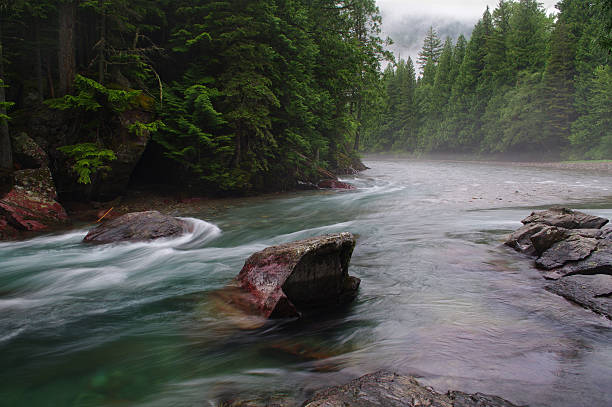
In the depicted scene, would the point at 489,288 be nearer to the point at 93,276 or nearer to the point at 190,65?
the point at 93,276

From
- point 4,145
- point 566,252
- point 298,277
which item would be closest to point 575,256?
point 566,252

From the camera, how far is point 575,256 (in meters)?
5.34

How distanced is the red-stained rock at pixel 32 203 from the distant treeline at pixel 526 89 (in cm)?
2379

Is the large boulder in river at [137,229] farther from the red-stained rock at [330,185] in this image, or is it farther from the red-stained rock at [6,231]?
the red-stained rock at [330,185]

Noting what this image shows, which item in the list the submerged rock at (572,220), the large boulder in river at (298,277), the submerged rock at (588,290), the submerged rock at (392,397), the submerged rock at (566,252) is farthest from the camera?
the submerged rock at (572,220)

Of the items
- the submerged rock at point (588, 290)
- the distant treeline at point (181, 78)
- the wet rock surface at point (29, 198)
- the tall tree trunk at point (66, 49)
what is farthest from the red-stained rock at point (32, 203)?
the submerged rock at point (588, 290)

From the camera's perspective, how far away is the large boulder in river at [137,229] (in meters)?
8.09

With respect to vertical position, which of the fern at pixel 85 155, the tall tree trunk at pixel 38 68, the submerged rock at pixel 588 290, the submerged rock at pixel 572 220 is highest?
the tall tree trunk at pixel 38 68

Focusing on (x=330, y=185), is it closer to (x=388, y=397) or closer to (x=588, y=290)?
(x=588, y=290)

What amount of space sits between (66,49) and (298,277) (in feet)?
36.0

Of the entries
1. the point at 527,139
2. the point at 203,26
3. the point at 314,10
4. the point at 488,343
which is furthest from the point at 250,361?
the point at 527,139

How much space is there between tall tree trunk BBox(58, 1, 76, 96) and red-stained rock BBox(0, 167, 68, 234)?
2.81 m

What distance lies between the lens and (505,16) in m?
48.4

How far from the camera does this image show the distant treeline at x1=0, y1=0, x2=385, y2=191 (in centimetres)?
1061
